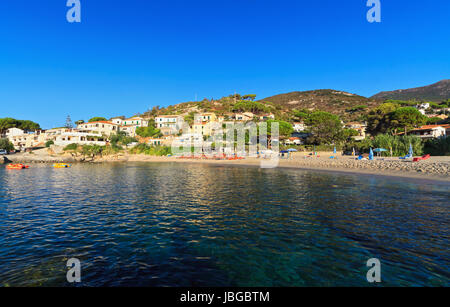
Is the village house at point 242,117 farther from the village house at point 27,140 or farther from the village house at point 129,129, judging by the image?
the village house at point 27,140

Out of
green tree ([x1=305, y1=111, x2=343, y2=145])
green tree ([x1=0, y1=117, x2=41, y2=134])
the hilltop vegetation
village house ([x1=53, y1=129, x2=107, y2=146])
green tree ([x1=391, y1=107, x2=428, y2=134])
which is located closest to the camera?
green tree ([x1=391, y1=107, x2=428, y2=134])

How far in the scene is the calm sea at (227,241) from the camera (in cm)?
670

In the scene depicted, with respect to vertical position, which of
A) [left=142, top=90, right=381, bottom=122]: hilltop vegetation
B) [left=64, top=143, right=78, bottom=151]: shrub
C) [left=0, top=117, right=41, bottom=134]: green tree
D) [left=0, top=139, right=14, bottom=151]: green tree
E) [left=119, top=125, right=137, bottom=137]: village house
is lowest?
[left=64, top=143, right=78, bottom=151]: shrub

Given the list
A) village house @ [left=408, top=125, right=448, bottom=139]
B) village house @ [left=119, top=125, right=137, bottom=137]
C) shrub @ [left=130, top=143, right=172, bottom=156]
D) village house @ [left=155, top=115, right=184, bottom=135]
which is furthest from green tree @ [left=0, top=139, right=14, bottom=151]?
village house @ [left=408, top=125, right=448, bottom=139]

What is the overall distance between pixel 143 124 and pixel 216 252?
362ft

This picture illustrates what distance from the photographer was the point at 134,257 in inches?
313

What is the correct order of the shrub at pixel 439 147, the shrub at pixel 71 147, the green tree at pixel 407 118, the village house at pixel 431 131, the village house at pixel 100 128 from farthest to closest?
the village house at pixel 100 128, the shrub at pixel 71 147, the green tree at pixel 407 118, the village house at pixel 431 131, the shrub at pixel 439 147

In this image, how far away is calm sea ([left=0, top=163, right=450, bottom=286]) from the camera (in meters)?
6.70

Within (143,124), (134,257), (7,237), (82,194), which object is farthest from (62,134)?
(134,257)

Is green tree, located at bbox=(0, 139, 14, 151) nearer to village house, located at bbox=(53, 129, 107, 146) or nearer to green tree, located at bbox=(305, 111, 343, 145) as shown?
village house, located at bbox=(53, 129, 107, 146)

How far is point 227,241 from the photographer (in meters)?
9.35

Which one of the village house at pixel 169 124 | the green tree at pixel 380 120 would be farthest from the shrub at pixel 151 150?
the green tree at pixel 380 120

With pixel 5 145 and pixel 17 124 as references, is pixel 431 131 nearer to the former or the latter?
pixel 5 145
